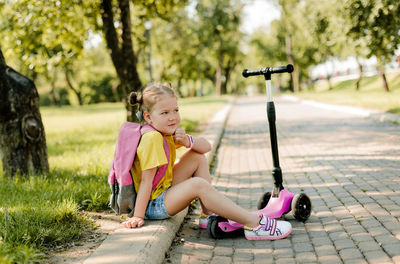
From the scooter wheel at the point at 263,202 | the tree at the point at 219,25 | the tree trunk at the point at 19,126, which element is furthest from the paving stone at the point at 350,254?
the tree at the point at 219,25

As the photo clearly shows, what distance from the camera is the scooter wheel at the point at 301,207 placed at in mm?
3662

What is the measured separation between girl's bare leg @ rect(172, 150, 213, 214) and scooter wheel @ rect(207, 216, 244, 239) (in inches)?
9.5

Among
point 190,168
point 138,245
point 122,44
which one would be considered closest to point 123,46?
point 122,44

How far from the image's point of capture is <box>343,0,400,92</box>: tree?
12656 mm

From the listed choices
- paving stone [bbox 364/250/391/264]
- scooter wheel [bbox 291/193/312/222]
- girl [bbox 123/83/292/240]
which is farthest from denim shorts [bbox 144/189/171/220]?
paving stone [bbox 364/250/391/264]

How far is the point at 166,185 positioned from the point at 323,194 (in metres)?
2.03

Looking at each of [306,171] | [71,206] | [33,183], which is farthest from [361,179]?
[33,183]

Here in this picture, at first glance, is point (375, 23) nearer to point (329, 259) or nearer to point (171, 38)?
point (329, 259)

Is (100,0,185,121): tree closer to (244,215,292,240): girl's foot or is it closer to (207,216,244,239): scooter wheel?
(207,216,244,239): scooter wheel

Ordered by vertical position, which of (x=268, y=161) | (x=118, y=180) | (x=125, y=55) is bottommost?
(x=268, y=161)

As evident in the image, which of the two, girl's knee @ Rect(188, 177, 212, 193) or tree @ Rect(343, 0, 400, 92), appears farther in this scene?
tree @ Rect(343, 0, 400, 92)

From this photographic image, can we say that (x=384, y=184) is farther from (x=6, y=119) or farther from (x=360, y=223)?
(x=6, y=119)

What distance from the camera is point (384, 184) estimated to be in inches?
187

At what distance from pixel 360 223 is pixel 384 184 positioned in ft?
4.70
